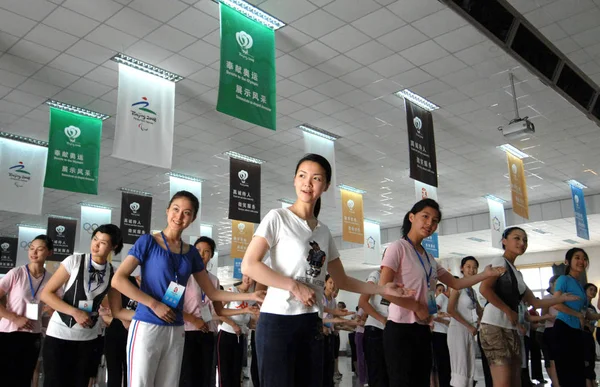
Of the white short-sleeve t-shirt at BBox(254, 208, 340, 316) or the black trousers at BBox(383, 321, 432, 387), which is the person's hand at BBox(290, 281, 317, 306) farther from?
the black trousers at BBox(383, 321, 432, 387)

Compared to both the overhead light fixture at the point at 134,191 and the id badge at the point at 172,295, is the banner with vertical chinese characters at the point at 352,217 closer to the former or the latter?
the overhead light fixture at the point at 134,191

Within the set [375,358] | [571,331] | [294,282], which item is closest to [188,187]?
[375,358]

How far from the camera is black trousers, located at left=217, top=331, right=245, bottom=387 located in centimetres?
625

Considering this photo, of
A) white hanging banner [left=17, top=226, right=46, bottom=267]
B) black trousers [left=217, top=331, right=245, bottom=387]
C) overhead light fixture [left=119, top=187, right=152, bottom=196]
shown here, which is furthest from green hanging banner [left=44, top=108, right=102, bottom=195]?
white hanging banner [left=17, top=226, right=46, bottom=267]

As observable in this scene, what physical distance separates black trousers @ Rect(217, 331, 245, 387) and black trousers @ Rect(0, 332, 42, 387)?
204cm

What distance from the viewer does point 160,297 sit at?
3162mm

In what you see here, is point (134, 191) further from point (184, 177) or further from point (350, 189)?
point (350, 189)

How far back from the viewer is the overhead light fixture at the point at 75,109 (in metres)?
10.7

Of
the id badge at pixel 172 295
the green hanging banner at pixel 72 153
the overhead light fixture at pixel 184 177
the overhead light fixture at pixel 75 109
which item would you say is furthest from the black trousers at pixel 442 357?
the overhead light fixture at pixel 184 177

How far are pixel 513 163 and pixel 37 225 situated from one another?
18.7m

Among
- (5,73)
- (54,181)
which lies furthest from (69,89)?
(54,181)

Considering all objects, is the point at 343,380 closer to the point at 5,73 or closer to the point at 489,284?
the point at 489,284

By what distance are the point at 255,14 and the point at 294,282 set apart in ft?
20.7

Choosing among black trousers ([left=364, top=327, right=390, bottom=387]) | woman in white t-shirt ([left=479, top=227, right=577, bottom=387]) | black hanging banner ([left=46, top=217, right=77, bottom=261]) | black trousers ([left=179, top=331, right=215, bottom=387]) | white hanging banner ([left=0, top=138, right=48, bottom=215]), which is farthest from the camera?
black hanging banner ([left=46, top=217, right=77, bottom=261])
